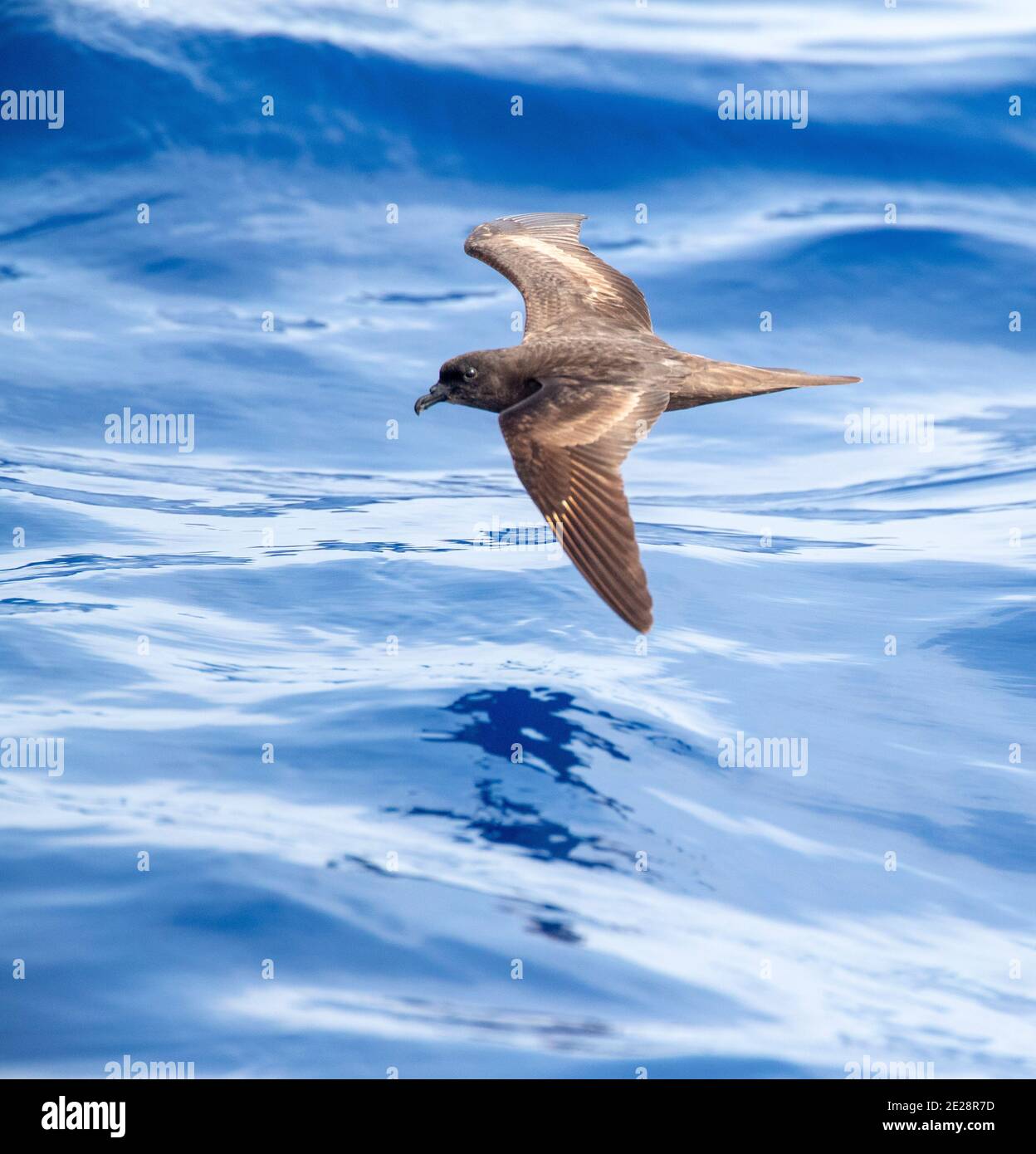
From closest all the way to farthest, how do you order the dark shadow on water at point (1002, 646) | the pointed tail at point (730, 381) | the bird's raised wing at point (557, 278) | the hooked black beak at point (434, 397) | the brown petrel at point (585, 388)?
the brown petrel at point (585, 388) → the pointed tail at point (730, 381) → the hooked black beak at point (434, 397) → the dark shadow on water at point (1002, 646) → the bird's raised wing at point (557, 278)

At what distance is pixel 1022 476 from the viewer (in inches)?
404

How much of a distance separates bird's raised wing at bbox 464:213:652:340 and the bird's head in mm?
572

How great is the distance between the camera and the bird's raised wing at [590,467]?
220 inches

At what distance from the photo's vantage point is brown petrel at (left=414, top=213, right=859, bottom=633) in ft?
19.0

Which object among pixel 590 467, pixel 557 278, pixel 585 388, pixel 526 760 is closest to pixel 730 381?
pixel 585 388

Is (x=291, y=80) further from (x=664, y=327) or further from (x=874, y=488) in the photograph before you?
(x=874, y=488)

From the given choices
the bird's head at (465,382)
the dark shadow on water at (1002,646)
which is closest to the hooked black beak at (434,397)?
the bird's head at (465,382)

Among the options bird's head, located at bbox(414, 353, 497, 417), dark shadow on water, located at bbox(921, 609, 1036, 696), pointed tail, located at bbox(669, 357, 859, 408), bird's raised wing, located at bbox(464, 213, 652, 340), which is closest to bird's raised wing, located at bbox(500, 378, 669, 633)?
pointed tail, located at bbox(669, 357, 859, 408)

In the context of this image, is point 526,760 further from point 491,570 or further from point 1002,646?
point 1002,646

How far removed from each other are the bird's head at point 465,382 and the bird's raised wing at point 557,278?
1.88 ft

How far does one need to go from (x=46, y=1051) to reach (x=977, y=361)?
9123 mm

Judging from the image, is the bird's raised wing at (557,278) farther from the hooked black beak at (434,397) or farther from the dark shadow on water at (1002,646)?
the dark shadow on water at (1002,646)

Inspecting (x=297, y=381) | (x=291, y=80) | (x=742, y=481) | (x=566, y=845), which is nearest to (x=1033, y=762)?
(x=566, y=845)

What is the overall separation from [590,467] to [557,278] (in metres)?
2.43
